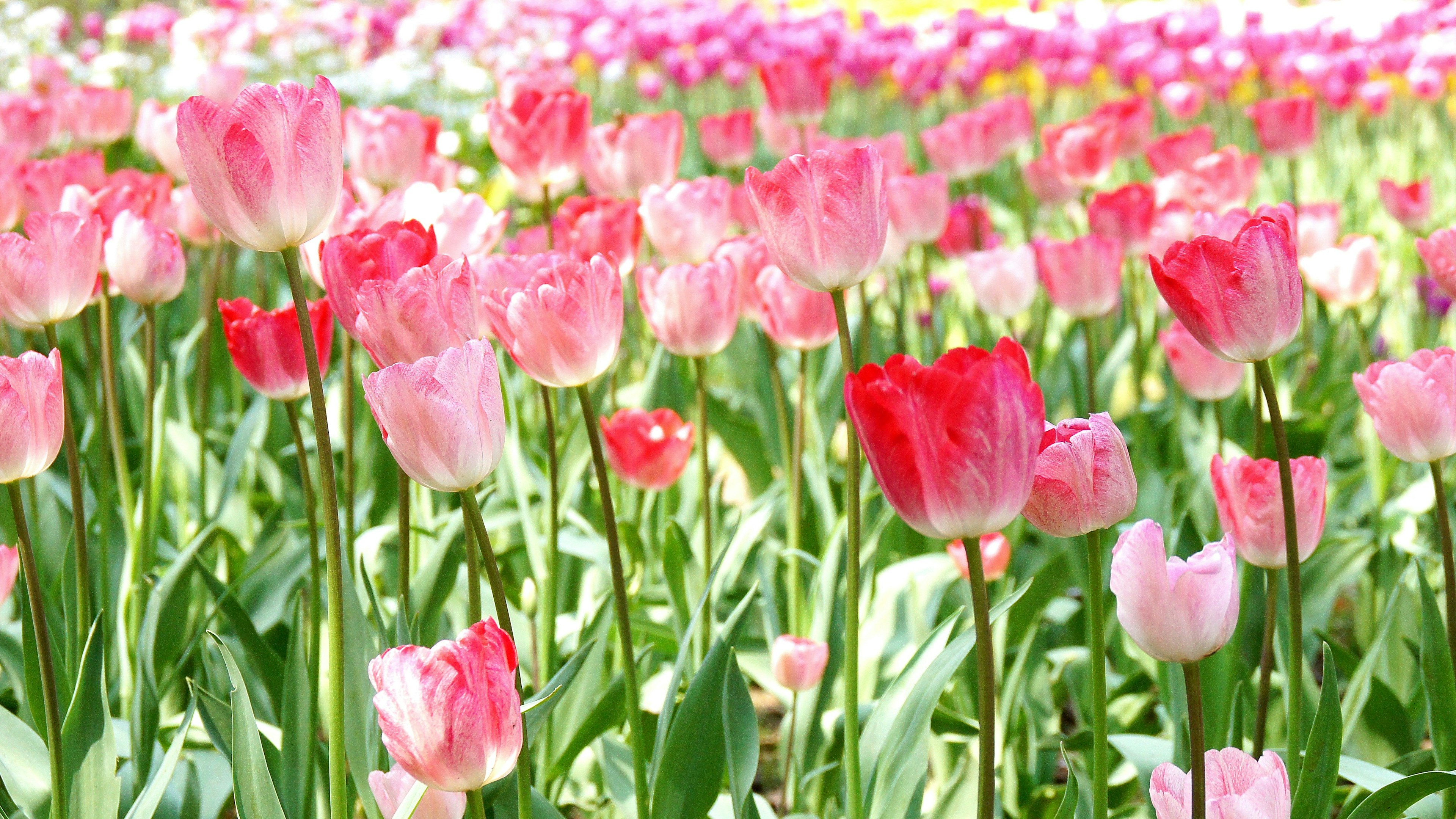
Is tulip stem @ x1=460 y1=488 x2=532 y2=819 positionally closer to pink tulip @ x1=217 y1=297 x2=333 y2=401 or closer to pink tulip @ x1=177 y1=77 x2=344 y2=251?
pink tulip @ x1=177 y1=77 x2=344 y2=251

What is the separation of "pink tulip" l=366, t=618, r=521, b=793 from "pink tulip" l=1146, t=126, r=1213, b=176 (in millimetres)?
2543

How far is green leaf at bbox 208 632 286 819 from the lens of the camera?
100cm

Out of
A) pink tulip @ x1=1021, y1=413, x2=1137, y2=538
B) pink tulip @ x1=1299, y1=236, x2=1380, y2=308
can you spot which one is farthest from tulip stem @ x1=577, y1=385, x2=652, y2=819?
pink tulip @ x1=1299, y1=236, x2=1380, y2=308

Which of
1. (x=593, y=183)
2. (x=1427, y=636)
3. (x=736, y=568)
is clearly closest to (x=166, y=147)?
(x=593, y=183)

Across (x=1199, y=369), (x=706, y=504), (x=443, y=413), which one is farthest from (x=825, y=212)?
(x=1199, y=369)

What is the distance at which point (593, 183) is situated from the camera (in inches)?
94.7

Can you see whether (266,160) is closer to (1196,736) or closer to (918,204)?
(1196,736)

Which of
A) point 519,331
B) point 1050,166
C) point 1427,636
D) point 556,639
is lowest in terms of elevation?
point 556,639

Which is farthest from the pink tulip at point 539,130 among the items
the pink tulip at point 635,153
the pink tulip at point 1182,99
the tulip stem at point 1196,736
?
the pink tulip at point 1182,99

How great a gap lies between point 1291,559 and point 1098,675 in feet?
0.74

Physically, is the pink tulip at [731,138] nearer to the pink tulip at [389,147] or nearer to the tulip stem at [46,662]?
the pink tulip at [389,147]

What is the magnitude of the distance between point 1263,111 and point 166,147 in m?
2.54

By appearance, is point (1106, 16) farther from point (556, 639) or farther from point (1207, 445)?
point (556, 639)

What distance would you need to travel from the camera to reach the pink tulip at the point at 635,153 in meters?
2.18
